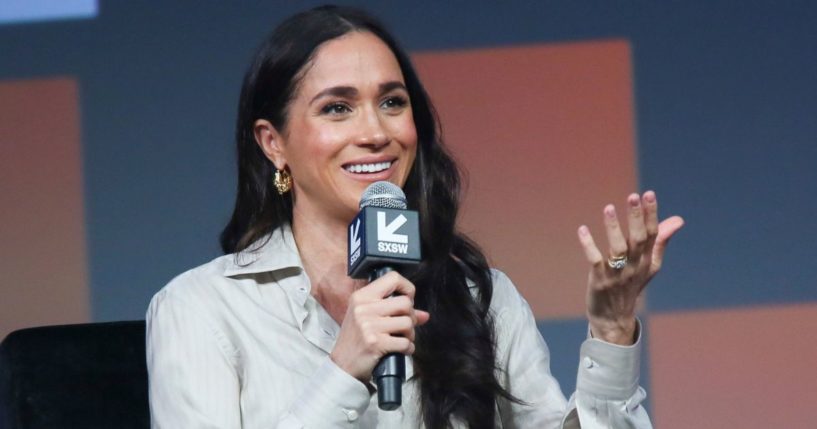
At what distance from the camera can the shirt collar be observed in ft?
7.88

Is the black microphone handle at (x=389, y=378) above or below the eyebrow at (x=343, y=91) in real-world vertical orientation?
below

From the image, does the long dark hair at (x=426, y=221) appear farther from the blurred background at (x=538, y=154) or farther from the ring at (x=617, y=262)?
the blurred background at (x=538, y=154)

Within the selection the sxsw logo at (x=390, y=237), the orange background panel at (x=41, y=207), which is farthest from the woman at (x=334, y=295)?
the orange background panel at (x=41, y=207)

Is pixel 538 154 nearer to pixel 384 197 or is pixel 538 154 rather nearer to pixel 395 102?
pixel 395 102

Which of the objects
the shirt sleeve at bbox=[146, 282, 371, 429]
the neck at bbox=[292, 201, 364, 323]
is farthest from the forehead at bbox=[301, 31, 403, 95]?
the shirt sleeve at bbox=[146, 282, 371, 429]

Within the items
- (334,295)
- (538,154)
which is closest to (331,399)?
(334,295)

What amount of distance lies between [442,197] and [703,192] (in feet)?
3.59

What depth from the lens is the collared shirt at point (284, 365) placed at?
2.13 m

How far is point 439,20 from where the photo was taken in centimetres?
351

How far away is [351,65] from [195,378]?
1.85 feet

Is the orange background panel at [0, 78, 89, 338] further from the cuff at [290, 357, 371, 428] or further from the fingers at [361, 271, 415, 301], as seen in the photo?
the fingers at [361, 271, 415, 301]

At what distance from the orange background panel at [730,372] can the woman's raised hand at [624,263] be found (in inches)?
49.3

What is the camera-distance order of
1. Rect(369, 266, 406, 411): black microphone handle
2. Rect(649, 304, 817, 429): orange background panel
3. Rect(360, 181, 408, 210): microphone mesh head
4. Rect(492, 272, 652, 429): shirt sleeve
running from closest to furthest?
Rect(369, 266, 406, 411): black microphone handle, Rect(360, 181, 408, 210): microphone mesh head, Rect(492, 272, 652, 429): shirt sleeve, Rect(649, 304, 817, 429): orange background panel

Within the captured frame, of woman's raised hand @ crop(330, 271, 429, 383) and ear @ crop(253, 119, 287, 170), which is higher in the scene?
ear @ crop(253, 119, 287, 170)
